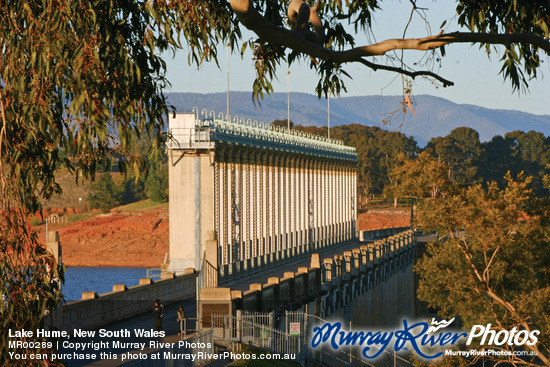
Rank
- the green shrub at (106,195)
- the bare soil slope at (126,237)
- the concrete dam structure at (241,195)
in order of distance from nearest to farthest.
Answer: the concrete dam structure at (241,195) → the bare soil slope at (126,237) → the green shrub at (106,195)

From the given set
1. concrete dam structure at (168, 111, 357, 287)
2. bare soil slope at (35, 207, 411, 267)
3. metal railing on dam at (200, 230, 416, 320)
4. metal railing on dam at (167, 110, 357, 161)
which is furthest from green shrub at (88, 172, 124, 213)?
metal railing on dam at (200, 230, 416, 320)

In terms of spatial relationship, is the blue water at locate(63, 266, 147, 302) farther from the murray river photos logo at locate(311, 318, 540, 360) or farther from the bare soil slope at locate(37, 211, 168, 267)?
the murray river photos logo at locate(311, 318, 540, 360)

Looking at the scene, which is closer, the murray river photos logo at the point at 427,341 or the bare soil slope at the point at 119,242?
the murray river photos logo at the point at 427,341

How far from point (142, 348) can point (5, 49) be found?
1371 centimetres

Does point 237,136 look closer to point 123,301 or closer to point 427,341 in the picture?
point 427,341

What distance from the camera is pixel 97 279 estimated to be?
122 m

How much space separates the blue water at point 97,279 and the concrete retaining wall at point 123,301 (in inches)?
2074

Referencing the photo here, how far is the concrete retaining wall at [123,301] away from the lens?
27484 millimetres

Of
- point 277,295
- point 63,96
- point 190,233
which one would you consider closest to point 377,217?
point 190,233

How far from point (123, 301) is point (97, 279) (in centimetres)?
9187

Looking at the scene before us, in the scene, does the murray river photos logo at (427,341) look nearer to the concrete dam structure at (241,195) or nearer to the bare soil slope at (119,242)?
the concrete dam structure at (241,195)

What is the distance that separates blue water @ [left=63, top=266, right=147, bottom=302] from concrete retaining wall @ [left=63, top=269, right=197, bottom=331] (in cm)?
5269

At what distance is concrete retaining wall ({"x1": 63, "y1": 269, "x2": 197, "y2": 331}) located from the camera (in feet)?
90.2

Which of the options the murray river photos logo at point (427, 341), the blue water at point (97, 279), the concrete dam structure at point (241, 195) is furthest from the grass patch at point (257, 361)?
the blue water at point (97, 279)
